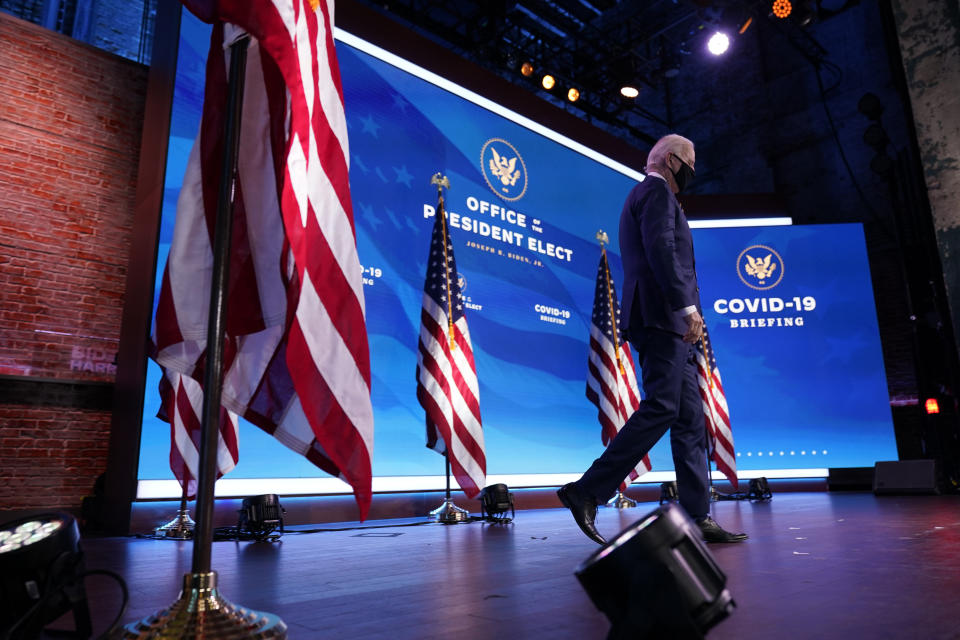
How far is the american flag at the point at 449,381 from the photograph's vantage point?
4406 mm

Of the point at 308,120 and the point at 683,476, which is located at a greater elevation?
the point at 308,120

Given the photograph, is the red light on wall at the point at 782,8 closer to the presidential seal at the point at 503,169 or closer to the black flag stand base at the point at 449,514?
the presidential seal at the point at 503,169

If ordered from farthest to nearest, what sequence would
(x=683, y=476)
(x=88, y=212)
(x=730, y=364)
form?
1. (x=730, y=364)
2. (x=88, y=212)
3. (x=683, y=476)

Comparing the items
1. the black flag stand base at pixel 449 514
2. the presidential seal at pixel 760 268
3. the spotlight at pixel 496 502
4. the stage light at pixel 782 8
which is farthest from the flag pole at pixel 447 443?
the presidential seal at pixel 760 268

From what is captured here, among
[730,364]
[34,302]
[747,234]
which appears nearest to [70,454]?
[34,302]

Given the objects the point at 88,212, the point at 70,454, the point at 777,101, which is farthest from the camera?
the point at 777,101

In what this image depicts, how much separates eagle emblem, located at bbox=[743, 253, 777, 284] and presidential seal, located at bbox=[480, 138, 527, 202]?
3.86m

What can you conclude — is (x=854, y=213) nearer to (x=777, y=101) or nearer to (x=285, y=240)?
(x=777, y=101)

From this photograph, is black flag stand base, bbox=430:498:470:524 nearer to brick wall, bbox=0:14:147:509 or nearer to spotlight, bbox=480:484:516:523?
spotlight, bbox=480:484:516:523

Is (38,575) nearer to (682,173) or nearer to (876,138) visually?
(682,173)

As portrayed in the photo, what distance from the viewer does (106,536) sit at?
11.8ft

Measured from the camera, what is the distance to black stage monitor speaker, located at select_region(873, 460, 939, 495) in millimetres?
6222

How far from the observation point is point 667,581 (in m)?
0.68

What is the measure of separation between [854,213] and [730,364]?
331 cm
